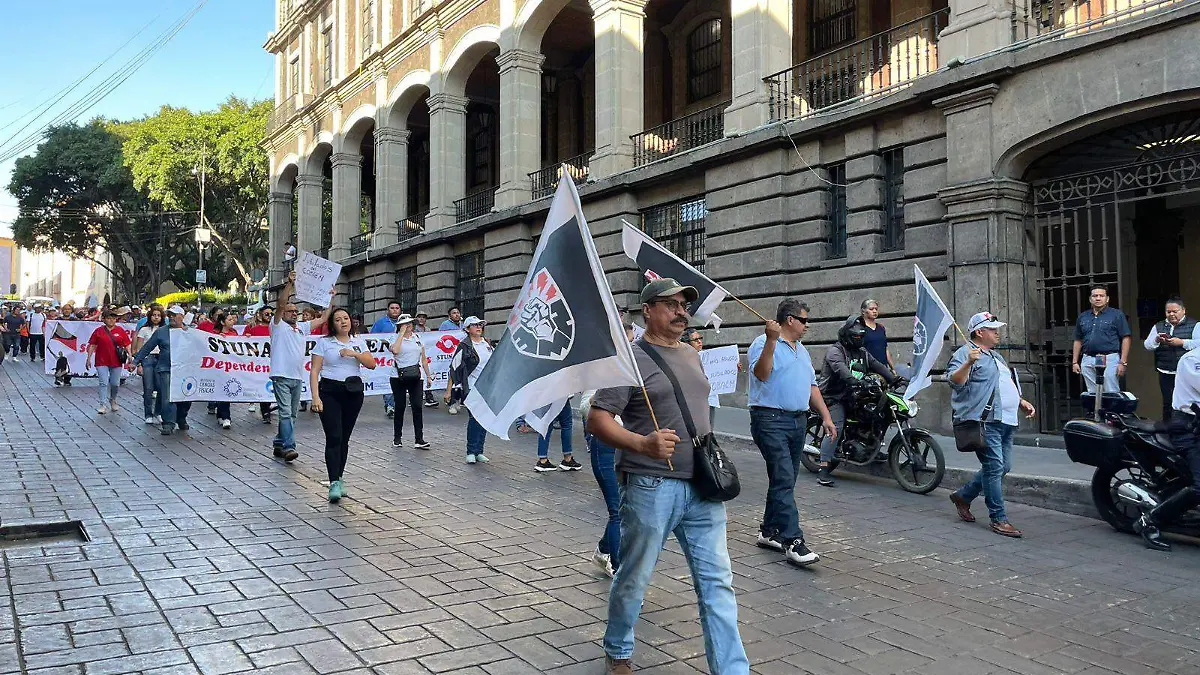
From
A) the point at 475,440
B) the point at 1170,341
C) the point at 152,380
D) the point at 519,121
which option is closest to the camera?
the point at 1170,341

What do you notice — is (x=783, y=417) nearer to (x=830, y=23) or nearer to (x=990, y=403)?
(x=990, y=403)

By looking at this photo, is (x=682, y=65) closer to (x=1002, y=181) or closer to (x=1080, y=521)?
(x=1002, y=181)

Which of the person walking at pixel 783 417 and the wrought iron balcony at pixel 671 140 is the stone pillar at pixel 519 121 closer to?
the wrought iron balcony at pixel 671 140

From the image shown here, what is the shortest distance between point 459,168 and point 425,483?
20.1 metres

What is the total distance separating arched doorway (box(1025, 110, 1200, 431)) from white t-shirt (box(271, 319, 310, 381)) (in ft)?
31.5

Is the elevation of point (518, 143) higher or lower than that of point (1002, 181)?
higher

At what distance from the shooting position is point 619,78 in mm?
19953

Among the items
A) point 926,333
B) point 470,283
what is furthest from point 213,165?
point 926,333

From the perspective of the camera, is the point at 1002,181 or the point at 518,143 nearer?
the point at 1002,181

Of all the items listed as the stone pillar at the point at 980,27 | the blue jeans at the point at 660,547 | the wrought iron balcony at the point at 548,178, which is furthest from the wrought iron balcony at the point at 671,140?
the blue jeans at the point at 660,547

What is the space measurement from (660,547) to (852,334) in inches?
251

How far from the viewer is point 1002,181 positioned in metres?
12.0

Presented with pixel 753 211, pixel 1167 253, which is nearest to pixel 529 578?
pixel 753 211

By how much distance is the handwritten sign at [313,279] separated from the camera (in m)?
13.7
